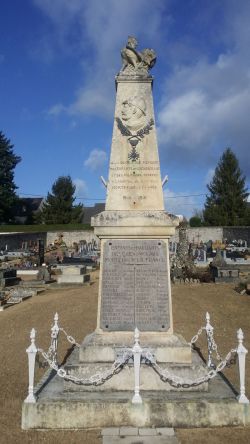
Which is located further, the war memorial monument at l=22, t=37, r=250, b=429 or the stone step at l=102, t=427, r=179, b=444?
the war memorial monument at l=22, t=37, r=250, b=429

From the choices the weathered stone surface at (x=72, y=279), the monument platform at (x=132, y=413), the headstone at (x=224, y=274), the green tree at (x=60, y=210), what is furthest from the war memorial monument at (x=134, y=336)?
the green tree at (x=60, y=210)

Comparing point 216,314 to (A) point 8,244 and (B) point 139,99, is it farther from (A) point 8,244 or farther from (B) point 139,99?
(A) point 8,244

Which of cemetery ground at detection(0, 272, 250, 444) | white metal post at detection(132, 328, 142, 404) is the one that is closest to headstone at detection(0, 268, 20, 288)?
cemetery ground at detection(0, 272, 250, 444)

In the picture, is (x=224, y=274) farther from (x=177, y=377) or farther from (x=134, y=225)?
(x=177, y=377)

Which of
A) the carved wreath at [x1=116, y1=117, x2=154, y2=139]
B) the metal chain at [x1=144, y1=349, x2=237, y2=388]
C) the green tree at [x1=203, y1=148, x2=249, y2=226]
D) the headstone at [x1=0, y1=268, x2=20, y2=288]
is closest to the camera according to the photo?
the metal chain at [x1=144, y1=349, x2=237, y2=388]

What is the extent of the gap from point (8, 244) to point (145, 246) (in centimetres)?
3684

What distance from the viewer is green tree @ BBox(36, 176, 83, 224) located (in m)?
58.6

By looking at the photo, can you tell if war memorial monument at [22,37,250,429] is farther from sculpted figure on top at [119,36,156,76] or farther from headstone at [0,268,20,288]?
headstone at [0,268,20,288]

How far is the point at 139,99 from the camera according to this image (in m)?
6.86

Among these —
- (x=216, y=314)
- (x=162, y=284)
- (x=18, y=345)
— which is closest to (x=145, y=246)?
(x=162, y=284)

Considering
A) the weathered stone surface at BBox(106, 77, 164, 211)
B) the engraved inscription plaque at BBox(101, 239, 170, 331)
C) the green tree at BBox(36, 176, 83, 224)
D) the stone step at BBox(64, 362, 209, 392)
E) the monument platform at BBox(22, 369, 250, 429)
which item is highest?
the green tree at BBox(36, 176, 83, 224)

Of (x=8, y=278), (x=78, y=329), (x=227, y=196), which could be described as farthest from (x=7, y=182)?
(x=78, y=329)

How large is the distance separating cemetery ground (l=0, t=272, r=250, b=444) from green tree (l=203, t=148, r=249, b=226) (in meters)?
37.1

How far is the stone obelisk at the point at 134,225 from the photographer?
6.27 m
